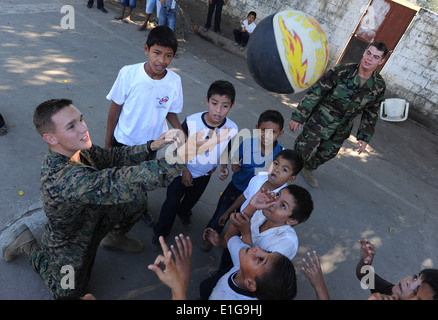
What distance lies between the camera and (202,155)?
2.53m

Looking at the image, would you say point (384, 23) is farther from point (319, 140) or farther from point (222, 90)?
point (222, 90)

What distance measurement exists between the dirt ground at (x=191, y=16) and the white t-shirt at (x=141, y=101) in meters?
6.47

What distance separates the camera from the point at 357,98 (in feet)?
11.0

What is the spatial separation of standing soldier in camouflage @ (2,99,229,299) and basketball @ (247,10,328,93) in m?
1.26

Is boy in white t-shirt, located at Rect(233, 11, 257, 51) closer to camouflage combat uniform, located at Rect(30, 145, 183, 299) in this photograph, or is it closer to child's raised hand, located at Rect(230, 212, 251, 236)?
camouflage combat uniform, located at Rect(30, 145, 183, 299)

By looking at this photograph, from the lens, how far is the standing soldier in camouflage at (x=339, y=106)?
10.8ft

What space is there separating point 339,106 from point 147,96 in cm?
232

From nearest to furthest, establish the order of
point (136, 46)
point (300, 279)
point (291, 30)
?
1. point (291, 30)
2. point (300, 279)
3. point (136, 46)

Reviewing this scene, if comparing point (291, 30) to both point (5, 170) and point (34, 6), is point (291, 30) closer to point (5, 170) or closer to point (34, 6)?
point (5, 170)

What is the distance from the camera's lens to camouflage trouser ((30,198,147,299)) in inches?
81.0

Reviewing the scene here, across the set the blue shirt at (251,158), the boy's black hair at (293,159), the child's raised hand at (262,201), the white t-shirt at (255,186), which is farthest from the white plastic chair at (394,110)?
the child's raised hand at (262,201)

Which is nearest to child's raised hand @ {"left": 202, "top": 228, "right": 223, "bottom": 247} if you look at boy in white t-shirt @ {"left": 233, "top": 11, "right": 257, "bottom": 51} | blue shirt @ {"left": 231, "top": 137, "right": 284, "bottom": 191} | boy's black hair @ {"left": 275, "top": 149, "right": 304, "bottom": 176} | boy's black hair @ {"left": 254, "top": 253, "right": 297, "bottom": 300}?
boy's black hair @ {"left": 254, "top": 253, "right": 297, "bottom": 300}
